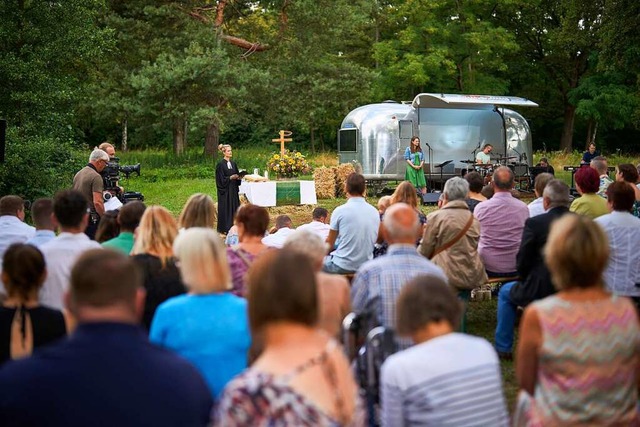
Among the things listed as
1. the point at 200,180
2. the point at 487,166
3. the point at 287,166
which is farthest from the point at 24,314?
the point at 200,180

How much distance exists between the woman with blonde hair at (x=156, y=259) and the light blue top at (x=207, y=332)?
1269mm

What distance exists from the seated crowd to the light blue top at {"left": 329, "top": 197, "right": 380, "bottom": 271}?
1.87 m

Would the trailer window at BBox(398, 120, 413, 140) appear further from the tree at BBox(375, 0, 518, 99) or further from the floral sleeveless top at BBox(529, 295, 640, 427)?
the floral sleeveless top at BBox(529, 295, 640, 427)

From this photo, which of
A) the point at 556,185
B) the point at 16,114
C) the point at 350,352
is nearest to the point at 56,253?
the point at 350,352

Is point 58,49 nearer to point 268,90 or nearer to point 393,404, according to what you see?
point 268,90

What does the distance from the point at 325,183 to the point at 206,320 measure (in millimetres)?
20381

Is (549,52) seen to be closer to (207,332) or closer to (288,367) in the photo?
(207,332)

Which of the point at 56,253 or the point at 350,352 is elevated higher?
the point at 56,253

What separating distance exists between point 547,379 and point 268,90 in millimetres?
30824

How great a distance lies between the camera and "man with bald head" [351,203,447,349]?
15.3ft

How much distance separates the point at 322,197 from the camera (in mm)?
24172

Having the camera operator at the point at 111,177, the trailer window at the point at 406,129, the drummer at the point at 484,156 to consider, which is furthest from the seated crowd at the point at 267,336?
the trailer window at the point at 406,129

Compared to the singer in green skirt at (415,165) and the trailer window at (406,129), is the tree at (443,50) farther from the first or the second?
the singer in green skirt at (415,165)

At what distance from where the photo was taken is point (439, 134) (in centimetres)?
2542
